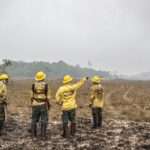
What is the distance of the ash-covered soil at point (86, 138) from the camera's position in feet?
62.4

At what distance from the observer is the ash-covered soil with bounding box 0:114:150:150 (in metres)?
19.0

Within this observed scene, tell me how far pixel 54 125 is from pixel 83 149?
607 centimetres

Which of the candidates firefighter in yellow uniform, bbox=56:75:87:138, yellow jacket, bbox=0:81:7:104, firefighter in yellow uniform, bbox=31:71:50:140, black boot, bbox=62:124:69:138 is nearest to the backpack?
yellow jacket, bbox=0:81:7:104

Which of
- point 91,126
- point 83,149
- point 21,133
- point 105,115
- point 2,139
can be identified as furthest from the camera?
point 105,115

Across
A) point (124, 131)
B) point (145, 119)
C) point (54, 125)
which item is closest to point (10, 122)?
point (54, 125)

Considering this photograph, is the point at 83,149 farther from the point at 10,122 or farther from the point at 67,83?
the point at 10,122

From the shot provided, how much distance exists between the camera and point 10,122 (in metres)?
25.0

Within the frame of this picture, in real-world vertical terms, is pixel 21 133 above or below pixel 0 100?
below

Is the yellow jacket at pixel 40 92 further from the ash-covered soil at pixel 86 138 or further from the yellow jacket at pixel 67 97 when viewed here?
the ash-covered soil at pixel 86 138

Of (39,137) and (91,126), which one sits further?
(91,126)

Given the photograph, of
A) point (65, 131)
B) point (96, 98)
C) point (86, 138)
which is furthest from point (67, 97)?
point (96, 98)

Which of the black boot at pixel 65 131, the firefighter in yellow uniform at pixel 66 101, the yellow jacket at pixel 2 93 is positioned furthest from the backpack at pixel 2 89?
the black boot at pixel 65 131

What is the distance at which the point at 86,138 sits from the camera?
20.7 meters

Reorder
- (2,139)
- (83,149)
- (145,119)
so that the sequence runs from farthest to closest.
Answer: (145,119) < (2,139) < (83,149)
